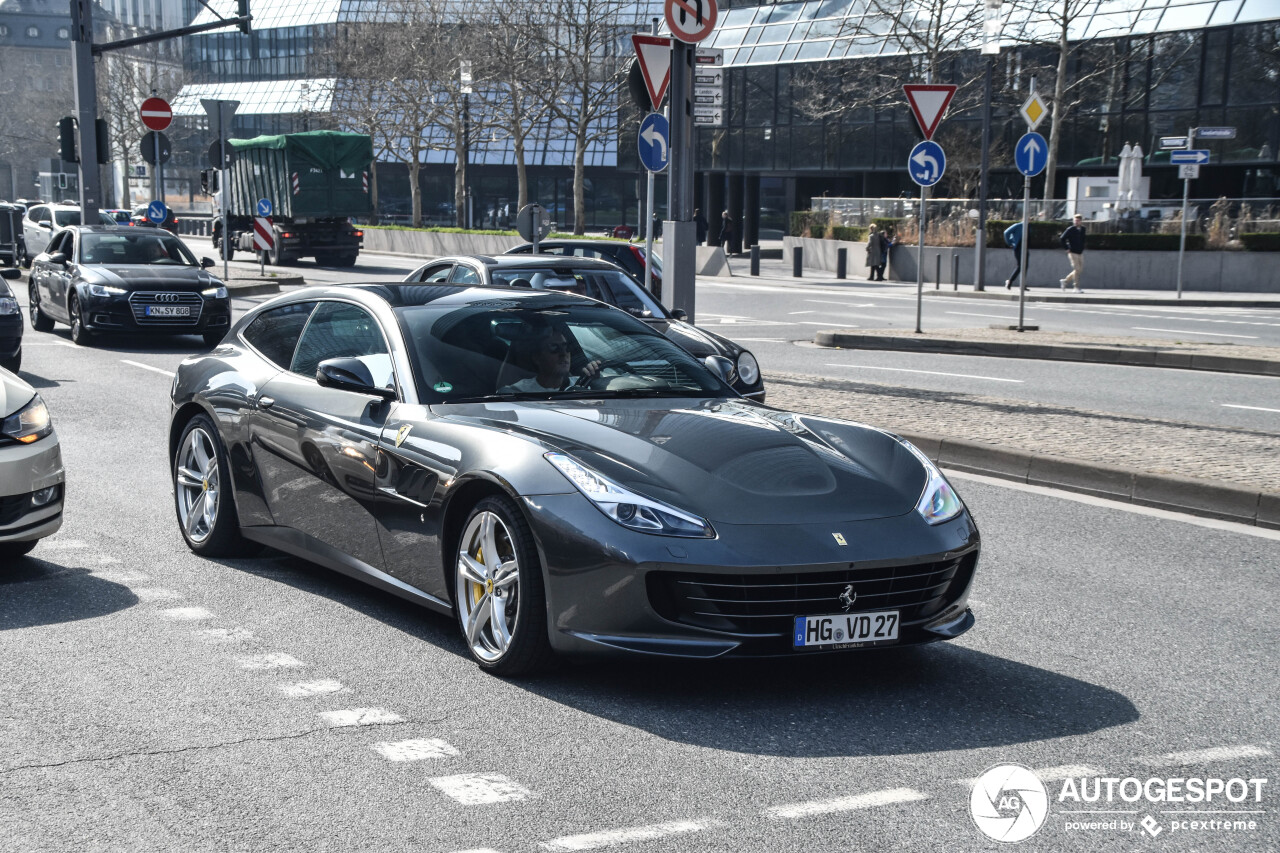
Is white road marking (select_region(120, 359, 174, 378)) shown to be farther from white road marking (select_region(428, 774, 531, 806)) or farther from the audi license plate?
white road marking (select_region(428, 774, 531, 806))

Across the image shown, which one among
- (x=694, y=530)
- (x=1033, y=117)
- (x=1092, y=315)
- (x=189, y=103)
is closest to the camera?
(x=694, y=530)

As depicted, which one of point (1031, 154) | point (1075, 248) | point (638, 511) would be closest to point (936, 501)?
point (638, 511)

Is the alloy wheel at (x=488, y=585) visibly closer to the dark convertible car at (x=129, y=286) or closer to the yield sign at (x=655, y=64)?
the yield sign at (x=655, y=64)

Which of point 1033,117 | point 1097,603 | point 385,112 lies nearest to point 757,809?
point 1097,603

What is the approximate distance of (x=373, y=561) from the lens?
5977 millimetres

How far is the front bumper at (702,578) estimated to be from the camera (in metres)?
4.82

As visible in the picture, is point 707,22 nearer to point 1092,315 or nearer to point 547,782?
point 547,782

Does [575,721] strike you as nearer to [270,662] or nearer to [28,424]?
[270,662]

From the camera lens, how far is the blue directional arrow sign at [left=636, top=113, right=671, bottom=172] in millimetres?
15789

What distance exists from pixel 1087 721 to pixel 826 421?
167 centimetres

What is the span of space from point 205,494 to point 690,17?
7.71 meters

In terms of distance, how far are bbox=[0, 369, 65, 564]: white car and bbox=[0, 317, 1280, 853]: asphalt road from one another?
0.27 meters

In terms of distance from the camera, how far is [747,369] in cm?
1202

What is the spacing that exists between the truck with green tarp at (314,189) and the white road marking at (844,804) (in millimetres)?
39583
